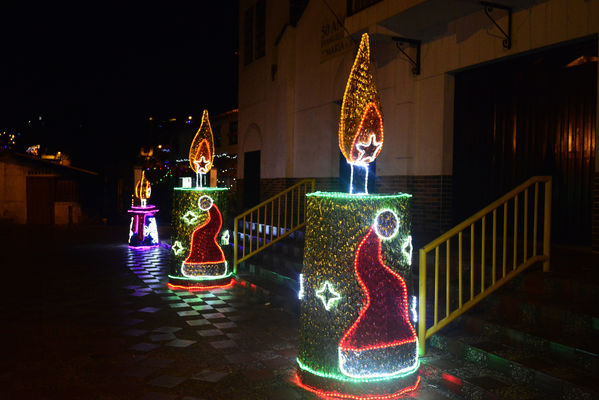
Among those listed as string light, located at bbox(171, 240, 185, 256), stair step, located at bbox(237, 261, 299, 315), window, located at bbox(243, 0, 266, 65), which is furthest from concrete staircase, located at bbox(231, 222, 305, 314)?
window, located at bbox(243, 0, 266, 65)

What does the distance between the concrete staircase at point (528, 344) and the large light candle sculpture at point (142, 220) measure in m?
10.2

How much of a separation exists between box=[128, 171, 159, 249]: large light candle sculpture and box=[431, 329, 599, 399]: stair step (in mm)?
10286

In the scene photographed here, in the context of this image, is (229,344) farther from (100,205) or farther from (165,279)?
(100,205)

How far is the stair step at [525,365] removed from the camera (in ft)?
11.2

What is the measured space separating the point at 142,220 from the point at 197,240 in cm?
598

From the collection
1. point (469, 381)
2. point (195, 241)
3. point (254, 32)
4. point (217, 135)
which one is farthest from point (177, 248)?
point (217, 135)

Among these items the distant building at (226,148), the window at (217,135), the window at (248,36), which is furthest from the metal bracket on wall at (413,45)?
the window at (217,135)

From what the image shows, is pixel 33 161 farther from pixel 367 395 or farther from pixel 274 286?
pixel 367 395

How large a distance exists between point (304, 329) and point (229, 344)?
1.42 m

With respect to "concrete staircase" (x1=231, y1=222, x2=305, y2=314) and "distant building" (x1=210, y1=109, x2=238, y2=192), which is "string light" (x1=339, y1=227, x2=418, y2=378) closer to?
"concrete staircase" (x1=231, y1=222, x2=305, y2=314)

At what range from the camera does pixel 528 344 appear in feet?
13.5

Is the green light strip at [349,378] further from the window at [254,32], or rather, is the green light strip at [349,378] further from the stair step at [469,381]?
the window at [254,32]

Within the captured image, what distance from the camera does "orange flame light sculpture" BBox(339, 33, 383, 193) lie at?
378cm

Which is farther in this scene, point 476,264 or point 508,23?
point 508,23
